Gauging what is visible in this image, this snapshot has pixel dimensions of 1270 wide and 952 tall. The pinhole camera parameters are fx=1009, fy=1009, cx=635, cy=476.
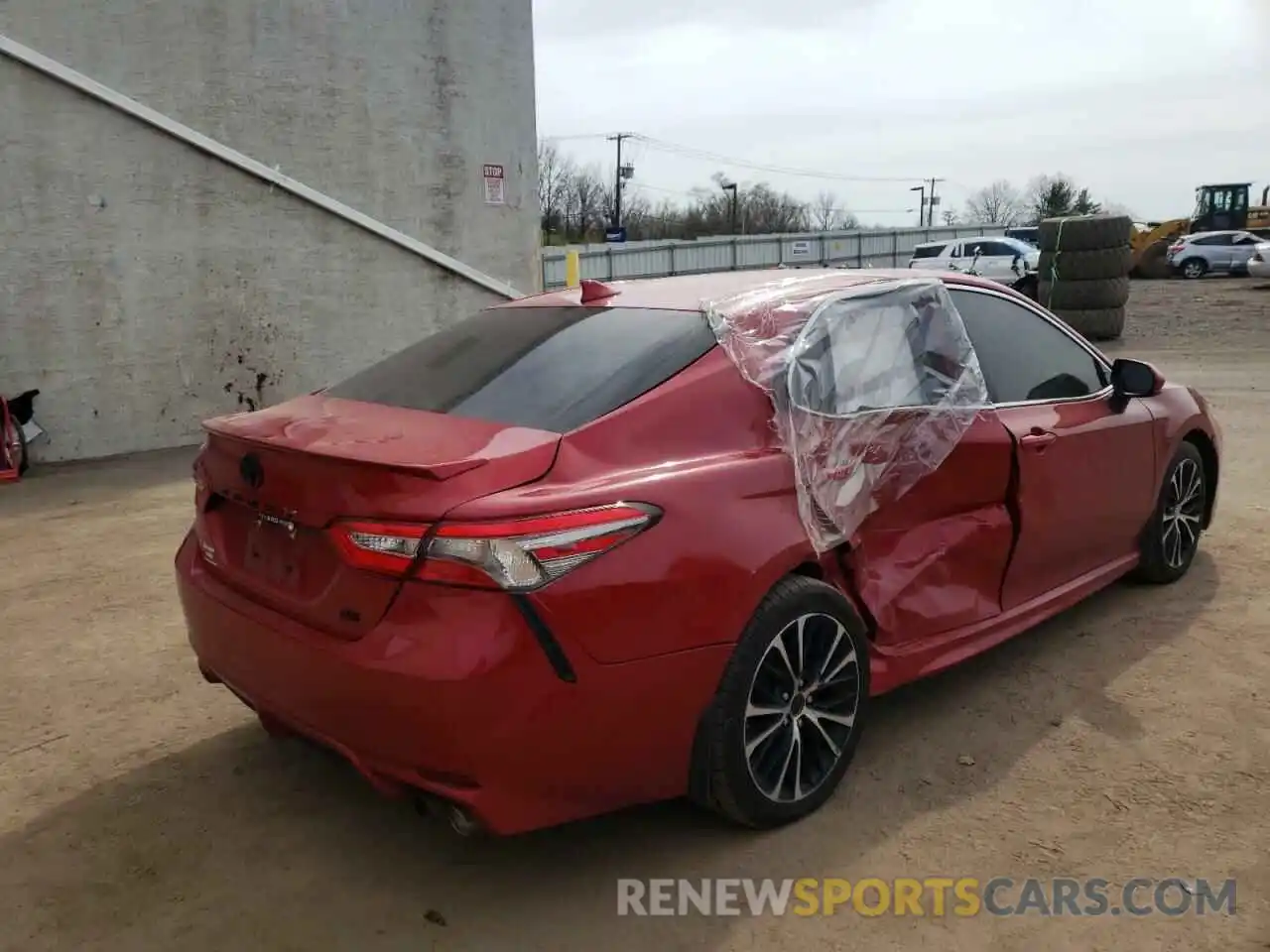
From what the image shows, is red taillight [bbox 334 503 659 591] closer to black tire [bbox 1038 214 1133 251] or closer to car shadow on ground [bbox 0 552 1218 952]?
car shadow on ground [bbox 0 552 1218 952]

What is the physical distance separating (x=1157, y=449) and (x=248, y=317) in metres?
7.89

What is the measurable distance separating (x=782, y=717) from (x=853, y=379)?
3.70 feet

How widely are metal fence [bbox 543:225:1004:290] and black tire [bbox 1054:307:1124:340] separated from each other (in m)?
10.7

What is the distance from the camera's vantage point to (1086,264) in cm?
1555

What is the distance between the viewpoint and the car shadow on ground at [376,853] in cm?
253

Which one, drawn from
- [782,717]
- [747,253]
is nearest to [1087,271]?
[782,717]

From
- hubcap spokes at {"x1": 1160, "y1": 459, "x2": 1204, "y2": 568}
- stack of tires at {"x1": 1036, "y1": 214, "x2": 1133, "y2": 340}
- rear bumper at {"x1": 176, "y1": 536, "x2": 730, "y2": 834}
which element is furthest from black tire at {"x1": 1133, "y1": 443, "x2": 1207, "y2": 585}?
stack of tires at {"x1": 1036, "y1": 214, "x2": 1133, "y2": 340}

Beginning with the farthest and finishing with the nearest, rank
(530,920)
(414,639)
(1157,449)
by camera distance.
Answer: (1157,449) < (530,920) < (414,639)

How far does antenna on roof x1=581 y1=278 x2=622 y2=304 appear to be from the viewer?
3.57 m

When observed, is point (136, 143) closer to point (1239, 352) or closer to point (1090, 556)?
point (1090, 556)

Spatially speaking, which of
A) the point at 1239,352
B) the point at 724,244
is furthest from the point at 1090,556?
the point at 724,244

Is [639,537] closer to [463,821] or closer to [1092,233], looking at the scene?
[463,821]

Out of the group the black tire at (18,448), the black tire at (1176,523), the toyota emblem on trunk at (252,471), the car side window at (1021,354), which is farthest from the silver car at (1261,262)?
the toyota emblem on trunk at (252,471)

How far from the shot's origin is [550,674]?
2.34m
